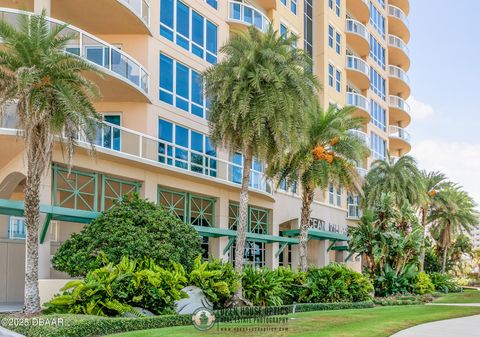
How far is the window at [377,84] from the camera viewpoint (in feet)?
185

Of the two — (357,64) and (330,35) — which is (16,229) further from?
(357,64)

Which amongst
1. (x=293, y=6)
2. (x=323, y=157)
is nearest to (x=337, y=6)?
(x=293, y=6)

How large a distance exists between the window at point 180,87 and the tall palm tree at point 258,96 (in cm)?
407

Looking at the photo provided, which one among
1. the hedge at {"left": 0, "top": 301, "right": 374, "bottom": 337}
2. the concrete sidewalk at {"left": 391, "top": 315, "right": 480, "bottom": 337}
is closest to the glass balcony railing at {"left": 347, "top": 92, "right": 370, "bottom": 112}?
the concrete sidewalk at {"left": 391, "top": 315, "right": 480, "bottom": 337}

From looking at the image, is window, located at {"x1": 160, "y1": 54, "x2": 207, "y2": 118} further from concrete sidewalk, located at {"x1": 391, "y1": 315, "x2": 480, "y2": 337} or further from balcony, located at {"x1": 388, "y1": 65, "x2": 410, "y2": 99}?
balcony, located at {"x1": 388, "y1": 65, "x2": 410, "y2": 99}

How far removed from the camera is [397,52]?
2490 inches

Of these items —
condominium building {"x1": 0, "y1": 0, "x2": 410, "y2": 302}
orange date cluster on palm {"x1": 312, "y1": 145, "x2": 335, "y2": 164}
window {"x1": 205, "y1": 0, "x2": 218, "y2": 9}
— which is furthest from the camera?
window {"x1": 205, "y1": 0, "x2": 218, "y2": 9}

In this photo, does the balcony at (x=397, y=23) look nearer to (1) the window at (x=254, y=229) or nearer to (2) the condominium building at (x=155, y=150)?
(2) the condominium building at (x=155, y=150)

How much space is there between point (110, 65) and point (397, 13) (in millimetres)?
46353

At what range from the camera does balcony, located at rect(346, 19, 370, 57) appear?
51.7 m

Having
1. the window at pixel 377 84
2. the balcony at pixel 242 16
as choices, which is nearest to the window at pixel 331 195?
the window at pixel 377 84

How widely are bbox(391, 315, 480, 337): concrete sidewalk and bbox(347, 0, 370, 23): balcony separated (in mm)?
38150

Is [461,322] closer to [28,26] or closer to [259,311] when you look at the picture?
[259,311]

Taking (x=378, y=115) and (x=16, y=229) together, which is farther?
(x=378, y=115)
